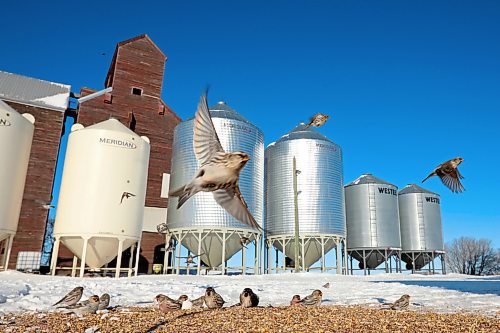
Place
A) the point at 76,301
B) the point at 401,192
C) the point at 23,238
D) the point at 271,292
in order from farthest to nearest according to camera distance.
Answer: the point at 401,192 < the point at 23,238 < the point at 271,292 < the point at 76,301

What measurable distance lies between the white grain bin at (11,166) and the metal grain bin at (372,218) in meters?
28.5

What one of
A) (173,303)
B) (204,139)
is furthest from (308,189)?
(204,139)

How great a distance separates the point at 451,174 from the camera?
7.11m

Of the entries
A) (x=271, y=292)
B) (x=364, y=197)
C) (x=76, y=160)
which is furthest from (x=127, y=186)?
(x=364, y=197)

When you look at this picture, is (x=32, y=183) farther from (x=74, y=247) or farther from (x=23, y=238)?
(x=74, y=247)

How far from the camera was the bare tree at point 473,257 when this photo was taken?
200 feet

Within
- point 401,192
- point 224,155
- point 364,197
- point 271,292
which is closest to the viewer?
point 224,155

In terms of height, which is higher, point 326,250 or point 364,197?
point 364,197

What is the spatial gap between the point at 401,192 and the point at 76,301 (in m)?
40.5

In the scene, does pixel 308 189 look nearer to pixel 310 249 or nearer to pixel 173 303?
pixel 310 249

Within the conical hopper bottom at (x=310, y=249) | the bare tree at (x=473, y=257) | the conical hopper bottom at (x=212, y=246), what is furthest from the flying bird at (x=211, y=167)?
the bare tree at (x=473, y=257)

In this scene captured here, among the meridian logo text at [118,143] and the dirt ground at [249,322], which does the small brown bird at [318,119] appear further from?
the meridian logo text at [118,143]

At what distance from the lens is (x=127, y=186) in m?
23.3

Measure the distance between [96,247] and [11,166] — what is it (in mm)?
6796
